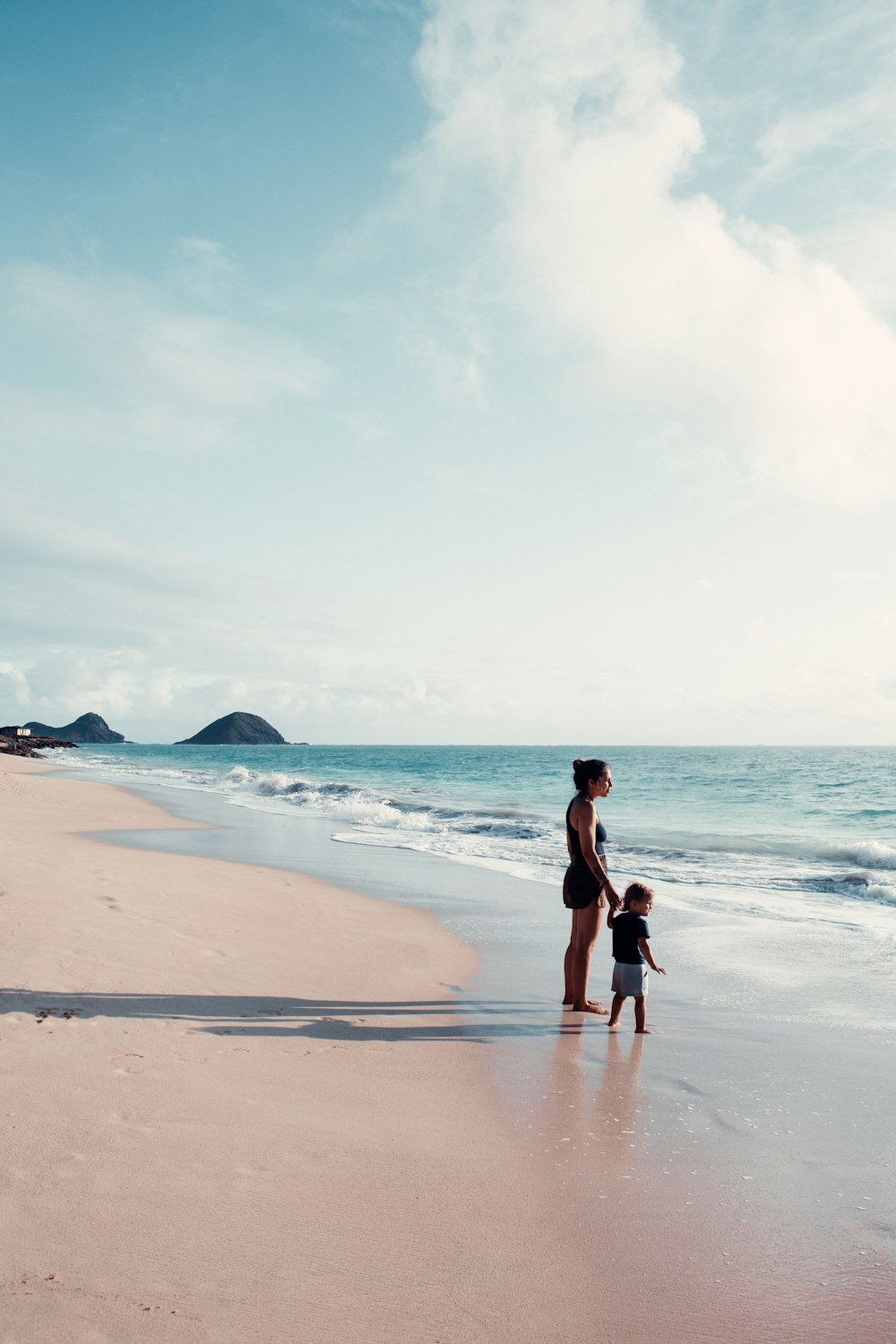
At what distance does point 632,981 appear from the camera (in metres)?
Result: 6.23

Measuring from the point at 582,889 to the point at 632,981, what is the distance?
2.66 ft

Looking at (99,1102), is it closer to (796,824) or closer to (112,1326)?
(112,1326)

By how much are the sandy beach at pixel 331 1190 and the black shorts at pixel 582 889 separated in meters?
0.99

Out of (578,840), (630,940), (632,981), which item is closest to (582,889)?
(578,840)

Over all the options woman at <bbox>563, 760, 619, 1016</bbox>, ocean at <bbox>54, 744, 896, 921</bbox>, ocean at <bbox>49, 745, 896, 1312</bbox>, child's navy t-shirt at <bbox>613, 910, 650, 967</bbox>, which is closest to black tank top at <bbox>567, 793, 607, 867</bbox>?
woman at <bbox>563, 760, 619, 1016</bbox>

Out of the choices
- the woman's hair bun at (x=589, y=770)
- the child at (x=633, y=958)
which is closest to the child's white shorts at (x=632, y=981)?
the child at (x=633, y=958)

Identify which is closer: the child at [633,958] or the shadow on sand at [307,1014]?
→ the shadow on sand at [307,1014]

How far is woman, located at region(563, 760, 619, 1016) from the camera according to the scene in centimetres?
661

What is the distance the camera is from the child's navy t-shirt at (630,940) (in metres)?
6.26

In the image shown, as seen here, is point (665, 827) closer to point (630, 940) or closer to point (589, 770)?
point (589, 770)

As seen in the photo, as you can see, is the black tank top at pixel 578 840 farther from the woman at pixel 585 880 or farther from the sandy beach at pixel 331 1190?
the sandy beach at pixel 331 1190

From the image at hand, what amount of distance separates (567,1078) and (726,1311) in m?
2.34

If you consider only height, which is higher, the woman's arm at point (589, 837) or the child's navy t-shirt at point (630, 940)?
the woman's arm at point (589, 837)

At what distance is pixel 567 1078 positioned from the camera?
5.30 meters
